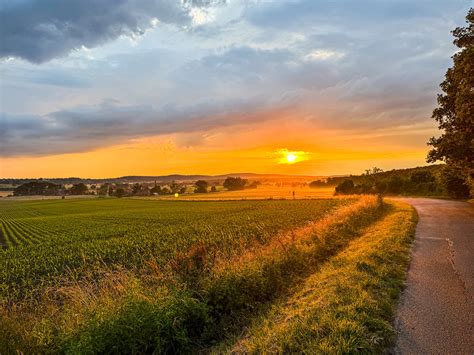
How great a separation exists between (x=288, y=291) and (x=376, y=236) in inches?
303

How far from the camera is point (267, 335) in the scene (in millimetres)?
6191

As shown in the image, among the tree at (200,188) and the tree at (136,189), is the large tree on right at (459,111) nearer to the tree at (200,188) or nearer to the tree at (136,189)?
the tree at (200,188)

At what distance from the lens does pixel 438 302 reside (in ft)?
23.6

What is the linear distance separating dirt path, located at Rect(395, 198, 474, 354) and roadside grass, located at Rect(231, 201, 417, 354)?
26cm

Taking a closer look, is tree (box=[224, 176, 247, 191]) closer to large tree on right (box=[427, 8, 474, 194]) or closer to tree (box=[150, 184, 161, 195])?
tree (box=[150, 184, 161, 195])

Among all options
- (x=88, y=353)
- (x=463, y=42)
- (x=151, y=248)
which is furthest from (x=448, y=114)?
(x=88, y=353)

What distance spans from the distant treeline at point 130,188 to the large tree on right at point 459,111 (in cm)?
11929

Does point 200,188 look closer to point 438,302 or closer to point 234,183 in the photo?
point 234,183

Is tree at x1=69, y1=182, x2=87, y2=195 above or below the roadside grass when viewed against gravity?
above

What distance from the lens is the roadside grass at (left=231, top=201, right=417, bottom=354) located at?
18.0ft

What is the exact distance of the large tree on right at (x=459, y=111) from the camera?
23.0 meters

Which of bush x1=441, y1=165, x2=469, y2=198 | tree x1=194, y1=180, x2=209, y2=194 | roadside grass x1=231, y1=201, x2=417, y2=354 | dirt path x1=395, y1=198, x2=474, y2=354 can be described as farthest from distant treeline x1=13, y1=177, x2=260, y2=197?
roadside grass x1=231, y1=201, x2=417, y2=354

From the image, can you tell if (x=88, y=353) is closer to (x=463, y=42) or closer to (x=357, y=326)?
(x=357, y=326)

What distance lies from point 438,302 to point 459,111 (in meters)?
21.2
